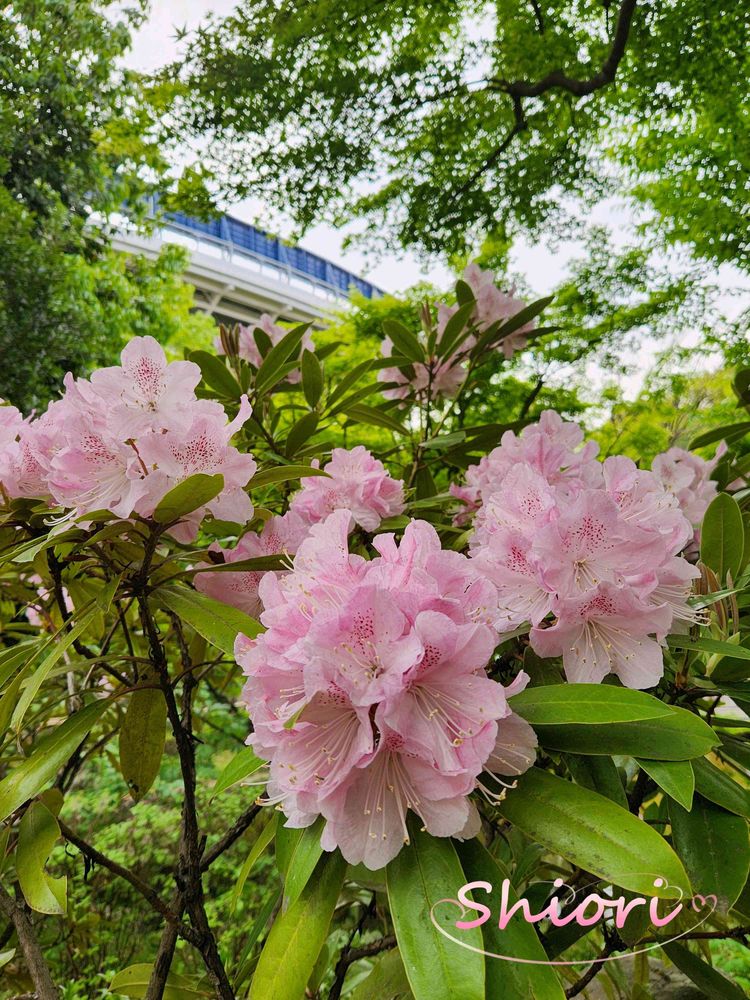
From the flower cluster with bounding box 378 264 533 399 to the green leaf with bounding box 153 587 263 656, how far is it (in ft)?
2.81

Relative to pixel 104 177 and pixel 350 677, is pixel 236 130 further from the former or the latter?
pixel 104 177

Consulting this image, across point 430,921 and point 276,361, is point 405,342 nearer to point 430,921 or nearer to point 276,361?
point 276,361

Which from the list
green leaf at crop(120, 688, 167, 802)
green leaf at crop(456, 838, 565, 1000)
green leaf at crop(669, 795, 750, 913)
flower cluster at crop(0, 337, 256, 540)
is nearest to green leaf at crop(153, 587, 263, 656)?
flower cluster at crop(0, 337, 256, 540)

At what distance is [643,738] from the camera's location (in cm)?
51

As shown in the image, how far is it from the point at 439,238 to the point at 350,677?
9.70 feet

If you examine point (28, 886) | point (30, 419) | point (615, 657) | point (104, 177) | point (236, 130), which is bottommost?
point (28, 886)

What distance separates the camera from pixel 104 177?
6.51 m

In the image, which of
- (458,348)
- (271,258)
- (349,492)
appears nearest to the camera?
(349,492)

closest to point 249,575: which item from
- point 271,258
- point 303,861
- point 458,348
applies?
point 303,861

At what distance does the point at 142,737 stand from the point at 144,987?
0.37 metres

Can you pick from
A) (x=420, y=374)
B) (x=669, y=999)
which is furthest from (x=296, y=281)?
(x=669, y=999)

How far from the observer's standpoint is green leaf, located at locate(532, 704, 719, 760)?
0.49 meters

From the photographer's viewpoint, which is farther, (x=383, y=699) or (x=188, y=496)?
(x=188, y=496)

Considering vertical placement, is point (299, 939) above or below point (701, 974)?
above
